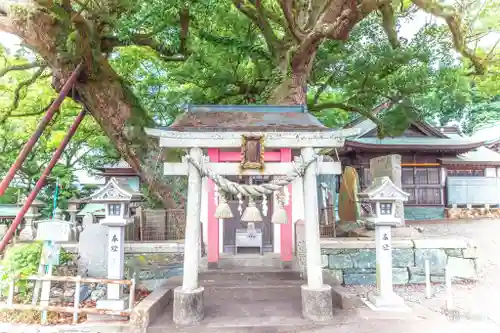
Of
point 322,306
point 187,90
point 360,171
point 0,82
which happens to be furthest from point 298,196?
point 0,82

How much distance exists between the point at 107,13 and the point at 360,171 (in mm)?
13346

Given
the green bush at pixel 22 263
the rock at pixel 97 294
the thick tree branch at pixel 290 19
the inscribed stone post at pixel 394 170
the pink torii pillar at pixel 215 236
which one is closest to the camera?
the green bush at pixel 22 263

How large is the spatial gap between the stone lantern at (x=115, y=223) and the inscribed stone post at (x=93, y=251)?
4.63 ft

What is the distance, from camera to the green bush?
21.1ft

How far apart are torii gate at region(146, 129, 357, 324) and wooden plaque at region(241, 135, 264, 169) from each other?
0.23 feet

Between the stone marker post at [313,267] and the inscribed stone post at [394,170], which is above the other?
the inscribed stone post at [394,170]

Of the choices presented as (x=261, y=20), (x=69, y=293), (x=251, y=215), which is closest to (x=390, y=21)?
(x=261, y=20)

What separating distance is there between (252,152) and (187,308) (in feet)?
9.09

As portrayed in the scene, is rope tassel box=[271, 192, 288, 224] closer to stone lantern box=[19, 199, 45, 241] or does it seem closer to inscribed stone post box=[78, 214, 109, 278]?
inscribed stone post box=[78, 214, 109, 278]

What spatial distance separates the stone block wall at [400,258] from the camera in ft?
25.4

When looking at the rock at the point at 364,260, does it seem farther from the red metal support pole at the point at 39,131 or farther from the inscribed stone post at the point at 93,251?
the red metal support pole at the point at 39,131

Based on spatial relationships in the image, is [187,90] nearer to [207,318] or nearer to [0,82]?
[0,82]

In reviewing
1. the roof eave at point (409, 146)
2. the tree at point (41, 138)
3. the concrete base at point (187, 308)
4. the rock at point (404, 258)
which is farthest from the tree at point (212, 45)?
the rock at point (404, 258)

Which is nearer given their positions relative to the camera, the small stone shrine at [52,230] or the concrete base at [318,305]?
the concrete base at [318,305]
